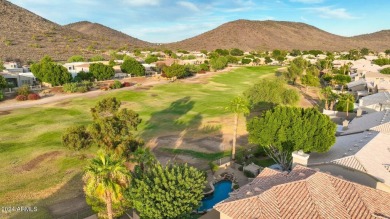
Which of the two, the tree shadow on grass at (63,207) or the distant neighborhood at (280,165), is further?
the tree shadow on grass at (63,207)

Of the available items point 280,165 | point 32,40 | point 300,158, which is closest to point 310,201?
point 300,158

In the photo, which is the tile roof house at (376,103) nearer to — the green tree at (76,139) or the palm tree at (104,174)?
the green tree at (76,139)

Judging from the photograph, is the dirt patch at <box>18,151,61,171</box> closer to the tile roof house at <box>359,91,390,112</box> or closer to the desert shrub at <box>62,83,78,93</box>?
the desert shrub at <box>62,83,78,93</box>

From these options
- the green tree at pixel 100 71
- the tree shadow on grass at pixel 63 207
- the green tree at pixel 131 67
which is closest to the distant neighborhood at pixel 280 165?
the tree shadow on grass at pixel 63 207

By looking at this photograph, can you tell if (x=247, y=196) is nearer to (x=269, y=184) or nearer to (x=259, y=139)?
(x=269, y=184)

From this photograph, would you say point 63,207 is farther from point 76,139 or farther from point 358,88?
point 358,88

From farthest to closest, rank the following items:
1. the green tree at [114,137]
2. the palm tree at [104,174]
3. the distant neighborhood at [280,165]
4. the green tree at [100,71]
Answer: the green tree at [100,71] → the green tree at [114,137] → the distant neighborhood at [280,165] → the palm tree at [104,174]

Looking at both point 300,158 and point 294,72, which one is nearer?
point 300,158
